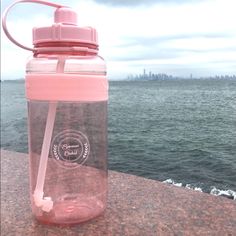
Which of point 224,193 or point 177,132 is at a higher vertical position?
point 177,132

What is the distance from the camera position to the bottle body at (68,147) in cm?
55

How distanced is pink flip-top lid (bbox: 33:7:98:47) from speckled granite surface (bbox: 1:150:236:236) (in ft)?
1.05

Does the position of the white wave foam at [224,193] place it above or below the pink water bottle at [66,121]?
below

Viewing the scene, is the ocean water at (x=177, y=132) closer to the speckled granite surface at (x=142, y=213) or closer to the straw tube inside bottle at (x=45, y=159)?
the speckled granite surface at (x=142, y=213)

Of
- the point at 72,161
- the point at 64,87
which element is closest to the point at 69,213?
the point at 72,161

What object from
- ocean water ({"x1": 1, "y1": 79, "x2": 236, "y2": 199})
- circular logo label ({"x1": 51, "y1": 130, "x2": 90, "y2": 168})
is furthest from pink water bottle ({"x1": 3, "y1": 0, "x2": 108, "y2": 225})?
ocean water ({"x1": 1, "y1": 79, "x2": 236, "y2": 199})

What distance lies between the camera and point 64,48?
52 centimetres

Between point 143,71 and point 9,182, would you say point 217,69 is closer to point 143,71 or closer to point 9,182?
point 143,71

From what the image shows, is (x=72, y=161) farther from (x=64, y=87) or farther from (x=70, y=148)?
(x=64, y=87)

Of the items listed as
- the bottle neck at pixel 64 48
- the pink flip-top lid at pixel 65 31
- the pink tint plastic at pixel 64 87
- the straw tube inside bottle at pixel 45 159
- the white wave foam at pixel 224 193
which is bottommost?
the white wave foam at pixel 224 193

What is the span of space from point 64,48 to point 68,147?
0.17 meters

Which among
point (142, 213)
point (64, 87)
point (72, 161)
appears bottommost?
point (142, 213)

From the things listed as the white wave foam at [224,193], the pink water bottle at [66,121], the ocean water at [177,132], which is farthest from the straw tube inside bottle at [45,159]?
the white wave foam at [224,193]

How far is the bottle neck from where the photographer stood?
1.71 ft
